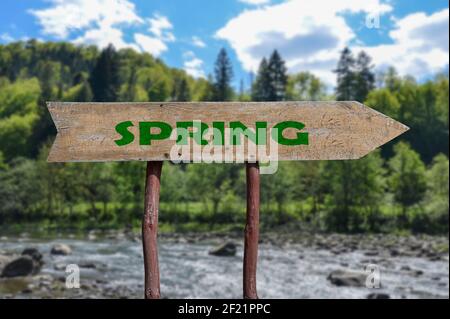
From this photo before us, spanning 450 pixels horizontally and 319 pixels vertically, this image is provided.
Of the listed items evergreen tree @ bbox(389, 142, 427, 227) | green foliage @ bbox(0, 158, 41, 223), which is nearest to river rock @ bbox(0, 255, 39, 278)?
green foliage @ bbox(0, 158, 41, 223)

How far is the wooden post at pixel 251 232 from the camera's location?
250 cm

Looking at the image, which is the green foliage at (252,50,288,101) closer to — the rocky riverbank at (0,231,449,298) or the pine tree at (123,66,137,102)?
the pine tree at (123,66,137,102)

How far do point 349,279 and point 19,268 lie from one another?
480 inches

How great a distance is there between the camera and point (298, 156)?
8.46ft

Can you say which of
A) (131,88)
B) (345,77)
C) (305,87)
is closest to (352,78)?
(345,77)

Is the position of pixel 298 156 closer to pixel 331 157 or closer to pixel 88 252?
pixel 331 157

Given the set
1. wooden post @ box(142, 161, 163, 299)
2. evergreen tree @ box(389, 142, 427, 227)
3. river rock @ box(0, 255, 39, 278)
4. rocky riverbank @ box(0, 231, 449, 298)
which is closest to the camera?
wooden post @ box(142, 161, 163, 299)

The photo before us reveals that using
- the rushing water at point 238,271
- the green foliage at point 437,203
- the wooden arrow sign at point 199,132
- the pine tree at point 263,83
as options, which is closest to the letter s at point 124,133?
the wooden arrow sign at point 199,132

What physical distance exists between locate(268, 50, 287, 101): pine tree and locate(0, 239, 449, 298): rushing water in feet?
118

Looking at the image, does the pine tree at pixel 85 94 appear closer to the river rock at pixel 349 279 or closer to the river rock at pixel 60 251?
the river rock at pixel 60 251

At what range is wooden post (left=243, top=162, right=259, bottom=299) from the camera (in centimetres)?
250

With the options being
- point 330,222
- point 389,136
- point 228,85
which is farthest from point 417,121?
point 389,136

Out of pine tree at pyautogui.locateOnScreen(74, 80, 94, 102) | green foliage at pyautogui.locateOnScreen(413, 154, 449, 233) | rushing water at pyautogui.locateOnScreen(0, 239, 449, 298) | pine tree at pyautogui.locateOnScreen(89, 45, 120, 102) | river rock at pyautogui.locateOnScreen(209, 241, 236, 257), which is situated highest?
pine tree at pyautogui.locateOnScreen(89, 45, 120, 102)

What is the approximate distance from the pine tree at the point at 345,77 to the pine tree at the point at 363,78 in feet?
2.49
